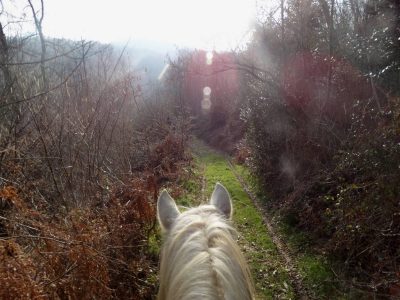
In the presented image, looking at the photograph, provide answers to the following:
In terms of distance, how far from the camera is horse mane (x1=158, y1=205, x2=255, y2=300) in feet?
6.30

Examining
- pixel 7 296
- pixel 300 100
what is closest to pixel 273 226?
pixel 300 100

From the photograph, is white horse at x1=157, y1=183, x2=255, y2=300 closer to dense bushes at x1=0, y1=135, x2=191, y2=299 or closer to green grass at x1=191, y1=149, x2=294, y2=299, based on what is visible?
dense bushes at x1=0, y1=135, x2=191, y2=299

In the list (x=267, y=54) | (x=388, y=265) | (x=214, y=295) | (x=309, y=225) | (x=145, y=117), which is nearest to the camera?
(x=214, y=295)

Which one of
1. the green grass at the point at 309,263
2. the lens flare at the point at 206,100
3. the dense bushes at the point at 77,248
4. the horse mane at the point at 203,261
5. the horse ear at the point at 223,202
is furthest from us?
the lens flare at the point at 206,100

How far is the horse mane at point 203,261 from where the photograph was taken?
1.92 metres

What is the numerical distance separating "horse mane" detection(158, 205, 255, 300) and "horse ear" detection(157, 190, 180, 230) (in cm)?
9

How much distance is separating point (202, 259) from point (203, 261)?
0.02 m

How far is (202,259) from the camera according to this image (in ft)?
6.75

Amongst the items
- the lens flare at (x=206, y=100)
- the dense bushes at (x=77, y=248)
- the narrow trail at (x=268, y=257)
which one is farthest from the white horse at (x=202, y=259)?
the lens flare at (x=206, y=100)

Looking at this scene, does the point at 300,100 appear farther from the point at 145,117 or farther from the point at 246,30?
the point at 145,117

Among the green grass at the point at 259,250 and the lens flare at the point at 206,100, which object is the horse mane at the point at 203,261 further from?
the lens flare at the point at 206,100

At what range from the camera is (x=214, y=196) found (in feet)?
9.99

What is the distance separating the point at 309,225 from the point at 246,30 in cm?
906

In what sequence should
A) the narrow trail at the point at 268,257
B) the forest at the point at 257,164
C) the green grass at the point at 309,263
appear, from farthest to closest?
the narrow trail at the point at 268,257 < the green grass at the point at 309,263 < the forest at the point at 257,164
